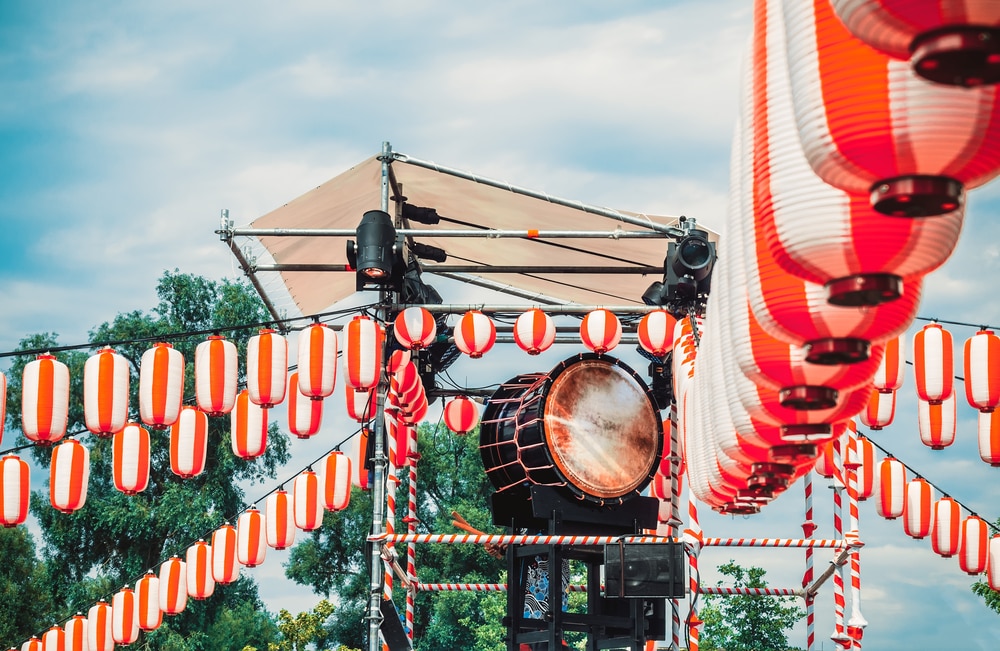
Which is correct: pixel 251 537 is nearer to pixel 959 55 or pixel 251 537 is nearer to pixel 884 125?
pixel 884 125

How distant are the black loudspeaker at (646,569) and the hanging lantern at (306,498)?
14.5 ft

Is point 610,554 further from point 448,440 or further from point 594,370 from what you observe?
point 448,440

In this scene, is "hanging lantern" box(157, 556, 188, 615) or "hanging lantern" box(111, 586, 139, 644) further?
"hanging lantern" box(157, 556, 188, 615)

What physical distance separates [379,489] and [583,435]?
149cm

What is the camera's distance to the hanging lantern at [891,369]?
8586 mm

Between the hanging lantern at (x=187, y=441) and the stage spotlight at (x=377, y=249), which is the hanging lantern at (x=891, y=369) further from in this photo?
the hanging lantern at (x=187, y=441)

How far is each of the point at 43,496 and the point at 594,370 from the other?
13701 millimetres

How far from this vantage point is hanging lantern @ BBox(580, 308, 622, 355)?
827 centimetres

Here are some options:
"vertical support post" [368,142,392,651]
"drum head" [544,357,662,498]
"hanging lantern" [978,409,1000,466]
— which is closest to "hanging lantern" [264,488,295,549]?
"vertical support post" [368,142,392,651]

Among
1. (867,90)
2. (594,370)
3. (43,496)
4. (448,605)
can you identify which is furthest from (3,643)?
(867,90)

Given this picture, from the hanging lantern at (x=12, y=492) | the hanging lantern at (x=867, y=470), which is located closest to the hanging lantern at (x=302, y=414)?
the hanging lantern at (x=12, y=492)

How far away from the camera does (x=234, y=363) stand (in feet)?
30.8

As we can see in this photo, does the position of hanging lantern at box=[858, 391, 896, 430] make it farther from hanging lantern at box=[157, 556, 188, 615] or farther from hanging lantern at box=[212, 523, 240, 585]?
hanging lantern at box=[157, 556, 188, 615]

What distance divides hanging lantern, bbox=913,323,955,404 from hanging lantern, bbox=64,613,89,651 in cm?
879
